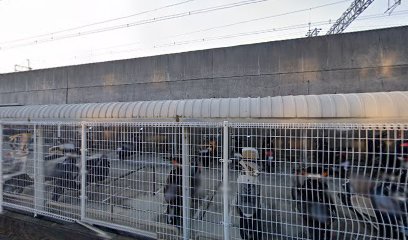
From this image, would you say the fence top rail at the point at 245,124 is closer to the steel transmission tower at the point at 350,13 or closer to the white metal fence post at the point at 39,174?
the white metal fence post at the point at 39,174

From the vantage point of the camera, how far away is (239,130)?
8.50 feet

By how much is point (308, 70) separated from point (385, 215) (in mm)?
6417

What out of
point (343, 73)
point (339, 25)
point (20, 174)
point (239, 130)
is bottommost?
point (20, 174)

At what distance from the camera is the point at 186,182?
2873 mm

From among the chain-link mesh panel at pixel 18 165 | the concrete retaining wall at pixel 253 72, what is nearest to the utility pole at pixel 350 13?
the concrete retaining wall at pixel 253 72

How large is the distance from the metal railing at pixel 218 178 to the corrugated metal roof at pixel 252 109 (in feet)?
1.41

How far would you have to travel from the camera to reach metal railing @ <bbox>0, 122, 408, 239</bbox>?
2.10m

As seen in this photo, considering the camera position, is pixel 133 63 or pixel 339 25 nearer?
pixel 133 63

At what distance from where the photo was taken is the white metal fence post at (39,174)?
3.77 m

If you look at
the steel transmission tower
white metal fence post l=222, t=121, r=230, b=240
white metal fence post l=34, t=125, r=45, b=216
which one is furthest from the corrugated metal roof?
the steel transmission tower

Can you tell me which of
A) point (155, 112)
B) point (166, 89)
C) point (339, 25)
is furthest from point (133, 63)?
point (339, 25)

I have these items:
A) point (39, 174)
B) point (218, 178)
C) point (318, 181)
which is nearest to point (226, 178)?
point (218, 178)

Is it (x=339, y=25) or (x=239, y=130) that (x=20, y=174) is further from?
(x=339, y=25)

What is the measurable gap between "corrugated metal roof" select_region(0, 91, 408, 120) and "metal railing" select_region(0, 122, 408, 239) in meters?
0.43
